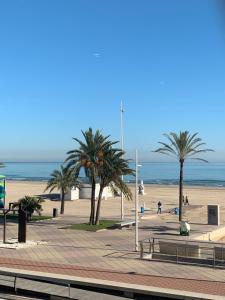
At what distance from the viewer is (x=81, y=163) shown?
34219 millimetres

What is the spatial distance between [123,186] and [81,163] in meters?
3.34

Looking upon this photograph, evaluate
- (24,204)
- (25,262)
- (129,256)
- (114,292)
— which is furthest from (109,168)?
(114,292)

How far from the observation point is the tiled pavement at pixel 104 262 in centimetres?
1664

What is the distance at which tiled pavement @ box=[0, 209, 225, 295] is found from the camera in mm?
16641

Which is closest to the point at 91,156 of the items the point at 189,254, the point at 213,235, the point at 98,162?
the point at 98,162

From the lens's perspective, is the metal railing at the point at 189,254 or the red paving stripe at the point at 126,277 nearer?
the red paving stripe at the point at 126,277

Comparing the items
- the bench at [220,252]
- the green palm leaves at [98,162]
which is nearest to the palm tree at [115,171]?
the green palm leaves at [98,162]

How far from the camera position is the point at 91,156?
3441 cm

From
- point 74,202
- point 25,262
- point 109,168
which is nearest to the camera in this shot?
point 25,262

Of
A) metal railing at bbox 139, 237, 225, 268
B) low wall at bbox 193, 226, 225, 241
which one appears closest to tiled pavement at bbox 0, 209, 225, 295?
metal railing at bbox 139, 237, 225, 268

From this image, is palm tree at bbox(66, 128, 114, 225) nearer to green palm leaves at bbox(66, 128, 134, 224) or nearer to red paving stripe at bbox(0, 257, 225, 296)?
green palm leaves at bbox(66, 128, 134, 224)

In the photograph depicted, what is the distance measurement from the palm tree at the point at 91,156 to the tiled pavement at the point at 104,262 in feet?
16.9

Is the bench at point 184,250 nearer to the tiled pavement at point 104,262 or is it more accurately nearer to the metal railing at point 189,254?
the metal railing at point 189,254

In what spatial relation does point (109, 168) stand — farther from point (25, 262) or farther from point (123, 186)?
point (25, 262)
